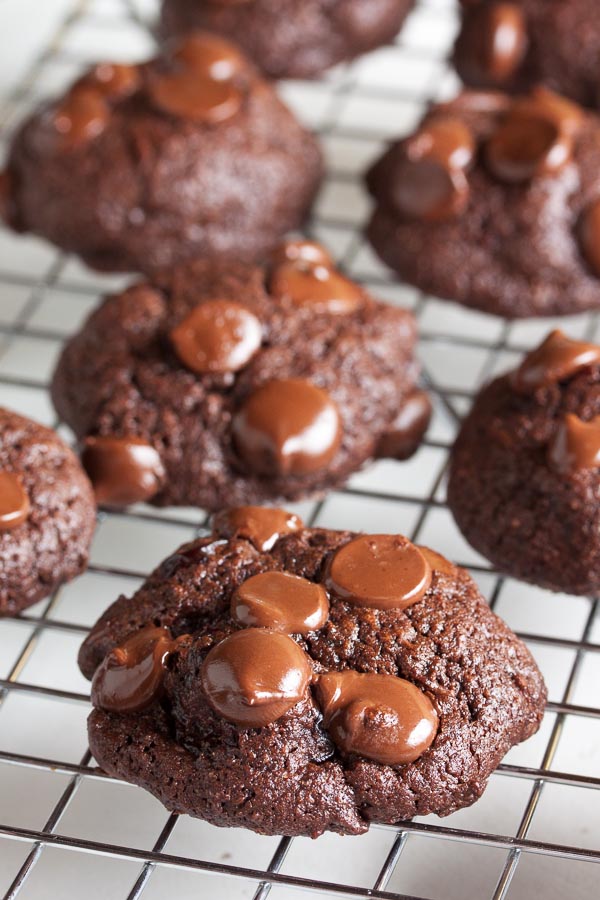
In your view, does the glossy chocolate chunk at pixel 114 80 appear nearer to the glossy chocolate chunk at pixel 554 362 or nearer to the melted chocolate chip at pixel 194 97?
the melted chocolate chip at pixel 194 97

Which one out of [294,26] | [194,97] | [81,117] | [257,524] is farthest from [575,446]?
[294,26]

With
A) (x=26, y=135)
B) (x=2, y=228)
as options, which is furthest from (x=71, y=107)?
(x=2, y=228)

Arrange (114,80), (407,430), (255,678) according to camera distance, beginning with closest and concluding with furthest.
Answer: (255,678)
(407,430)
(114,80)

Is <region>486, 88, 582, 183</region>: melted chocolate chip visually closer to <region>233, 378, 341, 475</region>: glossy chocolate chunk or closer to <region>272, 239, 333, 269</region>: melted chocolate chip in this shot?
<region>272, 239, 333, 269</region>: melted chocolate chip

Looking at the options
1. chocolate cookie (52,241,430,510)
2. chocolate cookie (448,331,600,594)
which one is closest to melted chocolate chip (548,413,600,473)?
chocolate cookie (448,331,600,594)

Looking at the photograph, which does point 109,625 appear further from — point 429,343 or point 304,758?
point 429,343

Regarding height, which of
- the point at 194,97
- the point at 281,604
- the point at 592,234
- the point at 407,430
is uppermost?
the point at 194,97

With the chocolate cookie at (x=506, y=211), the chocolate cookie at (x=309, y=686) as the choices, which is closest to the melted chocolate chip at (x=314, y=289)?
the chocolate cookie at (x=506, y=211)

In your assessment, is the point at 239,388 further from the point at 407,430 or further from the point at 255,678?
the point at 255,678
